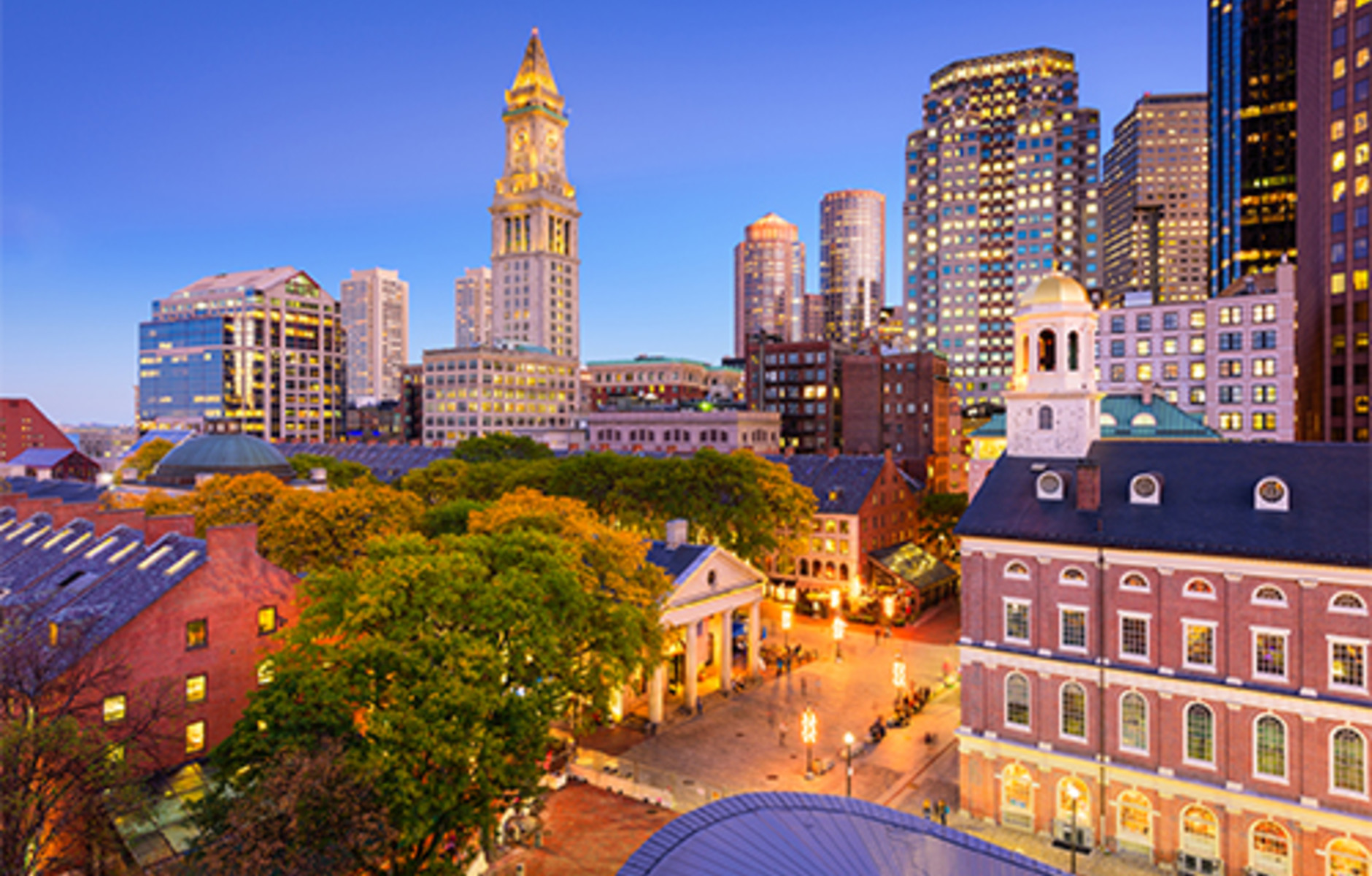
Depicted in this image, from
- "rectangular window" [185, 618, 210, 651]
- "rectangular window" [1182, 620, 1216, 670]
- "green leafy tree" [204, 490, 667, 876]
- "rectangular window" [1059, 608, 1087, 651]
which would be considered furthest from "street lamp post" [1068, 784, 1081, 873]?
"rectangular window" [185, 618, 210, 651]

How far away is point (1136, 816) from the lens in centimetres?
3634

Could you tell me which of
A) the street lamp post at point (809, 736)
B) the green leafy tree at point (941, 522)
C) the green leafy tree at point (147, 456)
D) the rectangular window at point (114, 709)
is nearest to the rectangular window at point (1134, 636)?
the street lamp post at point (809, 736)

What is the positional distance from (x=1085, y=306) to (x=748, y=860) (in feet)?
122

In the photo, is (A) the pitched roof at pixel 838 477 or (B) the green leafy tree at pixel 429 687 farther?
(A) the pitched roof at pixel 838 477

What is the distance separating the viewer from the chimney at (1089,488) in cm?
3844

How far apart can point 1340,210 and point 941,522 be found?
222ft

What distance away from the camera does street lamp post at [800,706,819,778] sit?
135 ft

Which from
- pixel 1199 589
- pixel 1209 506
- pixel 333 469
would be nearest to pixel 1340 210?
pixel 1209 506

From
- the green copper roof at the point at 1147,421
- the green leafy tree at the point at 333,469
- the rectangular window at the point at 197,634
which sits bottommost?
the rectangular window at the point at 197,634

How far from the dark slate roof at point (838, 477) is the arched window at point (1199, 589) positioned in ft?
167

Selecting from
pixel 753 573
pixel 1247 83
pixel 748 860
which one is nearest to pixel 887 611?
pixel 753 573

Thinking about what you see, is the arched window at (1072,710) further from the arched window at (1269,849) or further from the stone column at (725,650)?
the stone column at (725,650)

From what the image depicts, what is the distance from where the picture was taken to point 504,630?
30.2m

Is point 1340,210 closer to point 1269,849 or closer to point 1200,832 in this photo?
point 1269,849
